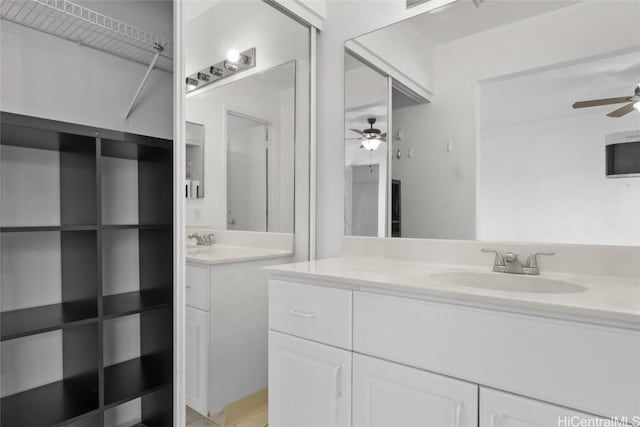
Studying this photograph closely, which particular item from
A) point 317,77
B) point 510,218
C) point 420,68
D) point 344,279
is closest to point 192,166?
point 344,279

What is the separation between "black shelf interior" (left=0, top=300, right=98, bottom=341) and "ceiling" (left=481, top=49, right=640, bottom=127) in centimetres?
169

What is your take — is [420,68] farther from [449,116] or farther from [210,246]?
[210,246]

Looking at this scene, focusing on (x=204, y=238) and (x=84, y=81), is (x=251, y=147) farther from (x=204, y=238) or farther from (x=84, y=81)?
(x=84, y=81)

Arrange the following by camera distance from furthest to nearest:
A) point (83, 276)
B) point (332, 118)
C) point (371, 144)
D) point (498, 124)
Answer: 1. point (332, 118)
2. point (371, 144)
3. point (498, 124)
4. point (83, 276)

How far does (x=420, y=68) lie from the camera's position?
5.56ft

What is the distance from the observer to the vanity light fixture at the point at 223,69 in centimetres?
145

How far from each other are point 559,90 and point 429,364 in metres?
1.13

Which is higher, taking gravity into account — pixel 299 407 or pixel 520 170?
pixel 520 170

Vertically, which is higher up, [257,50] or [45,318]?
[257,50]

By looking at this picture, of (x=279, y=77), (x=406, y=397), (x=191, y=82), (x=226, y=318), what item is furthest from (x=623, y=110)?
(x=226, y=318)

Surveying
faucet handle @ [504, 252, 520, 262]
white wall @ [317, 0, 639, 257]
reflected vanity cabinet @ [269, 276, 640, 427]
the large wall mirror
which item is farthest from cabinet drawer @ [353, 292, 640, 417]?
white wall @ [317, 0, 639, 257]

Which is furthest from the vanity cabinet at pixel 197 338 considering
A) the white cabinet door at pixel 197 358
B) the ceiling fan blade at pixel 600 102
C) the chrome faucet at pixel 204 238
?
the ceiling fan blade at pixel 600 102

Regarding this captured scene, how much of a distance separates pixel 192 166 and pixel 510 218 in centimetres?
129

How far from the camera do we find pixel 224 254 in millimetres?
1562
